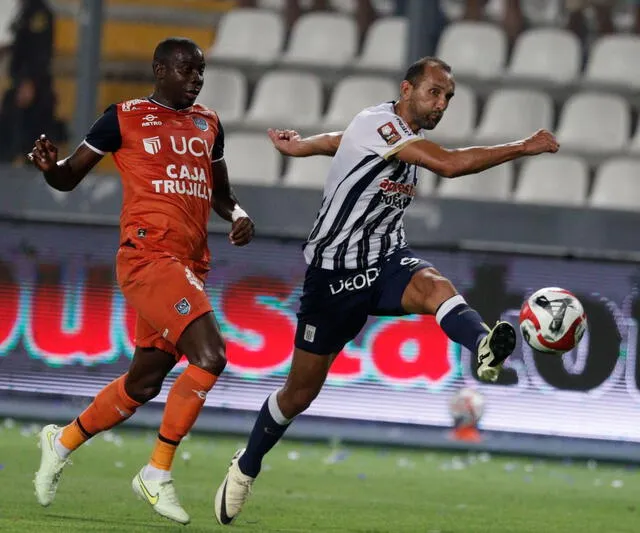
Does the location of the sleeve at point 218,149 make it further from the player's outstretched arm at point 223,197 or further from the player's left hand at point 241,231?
the player's left hand at point 241,231

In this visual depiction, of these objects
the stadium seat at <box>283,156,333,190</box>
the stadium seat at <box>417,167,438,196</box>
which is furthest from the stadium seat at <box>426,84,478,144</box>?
the stadium seat at <box>283,156,333,190</box>

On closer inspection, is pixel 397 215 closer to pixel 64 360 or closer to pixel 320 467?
pixel 320 467

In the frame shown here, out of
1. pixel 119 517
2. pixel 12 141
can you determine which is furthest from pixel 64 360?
pixel 119 517

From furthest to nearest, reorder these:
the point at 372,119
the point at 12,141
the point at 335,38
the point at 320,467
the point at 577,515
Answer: the point at 335,38 < the point at 12,141 < the point at 320,467 < the point at 577,515 < the point at 372,119

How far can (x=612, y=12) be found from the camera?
470 inches

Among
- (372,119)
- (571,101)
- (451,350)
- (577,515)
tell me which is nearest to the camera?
(372,119)

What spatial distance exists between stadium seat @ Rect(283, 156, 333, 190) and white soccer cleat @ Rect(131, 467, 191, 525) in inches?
212

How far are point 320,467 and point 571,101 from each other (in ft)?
14.4

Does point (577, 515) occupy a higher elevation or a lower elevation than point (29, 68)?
lower

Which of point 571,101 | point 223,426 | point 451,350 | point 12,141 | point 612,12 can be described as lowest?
point 223,426

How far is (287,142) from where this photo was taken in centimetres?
Answer: 685

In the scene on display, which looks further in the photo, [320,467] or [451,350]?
[451,350]

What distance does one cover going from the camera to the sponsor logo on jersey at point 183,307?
628cm

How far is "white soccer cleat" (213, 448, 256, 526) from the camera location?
21.1 ft
